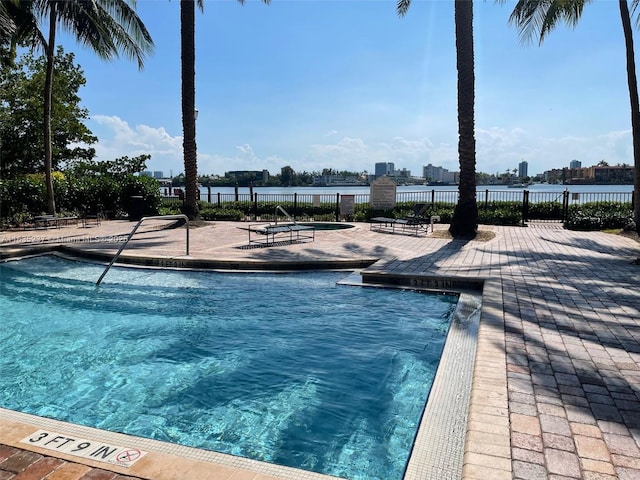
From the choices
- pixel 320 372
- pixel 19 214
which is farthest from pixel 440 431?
pixel 19 214

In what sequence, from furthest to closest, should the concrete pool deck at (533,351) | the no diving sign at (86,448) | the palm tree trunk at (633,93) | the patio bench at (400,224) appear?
the patio bench at (400,224) < the palm tree trunk at (633,93) < the no diving sign at (86,448) < the concrete pool deck at (533,351)

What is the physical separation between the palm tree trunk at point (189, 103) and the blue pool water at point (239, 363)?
8881mm

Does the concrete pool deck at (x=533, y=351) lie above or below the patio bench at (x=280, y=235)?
below

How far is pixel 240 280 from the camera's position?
8953mm

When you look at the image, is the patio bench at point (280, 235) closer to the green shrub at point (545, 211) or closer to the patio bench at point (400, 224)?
the patio bench at point (400, 224)

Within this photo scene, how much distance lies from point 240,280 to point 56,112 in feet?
70.2

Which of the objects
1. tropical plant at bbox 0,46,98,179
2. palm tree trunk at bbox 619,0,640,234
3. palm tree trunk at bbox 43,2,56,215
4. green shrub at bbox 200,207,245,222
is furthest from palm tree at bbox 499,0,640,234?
tropical plant at bbox 0,46,98,179

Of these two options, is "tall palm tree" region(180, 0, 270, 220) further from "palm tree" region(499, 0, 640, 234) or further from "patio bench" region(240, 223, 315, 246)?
"palm tree" region(499, 0, 640, 234)

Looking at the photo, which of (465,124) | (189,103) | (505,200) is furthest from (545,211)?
(189,103)

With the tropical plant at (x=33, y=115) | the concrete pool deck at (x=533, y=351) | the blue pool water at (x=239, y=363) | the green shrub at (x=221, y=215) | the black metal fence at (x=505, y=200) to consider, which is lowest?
the blue pool water at (x=239, y=363)

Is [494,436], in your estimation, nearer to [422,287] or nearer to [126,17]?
[422,287]

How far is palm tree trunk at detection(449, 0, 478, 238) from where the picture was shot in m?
13.1

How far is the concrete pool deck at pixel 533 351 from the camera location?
2615 millimetres

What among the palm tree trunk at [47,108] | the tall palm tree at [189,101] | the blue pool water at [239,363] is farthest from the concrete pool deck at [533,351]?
the tall palm tree at [189,101]
